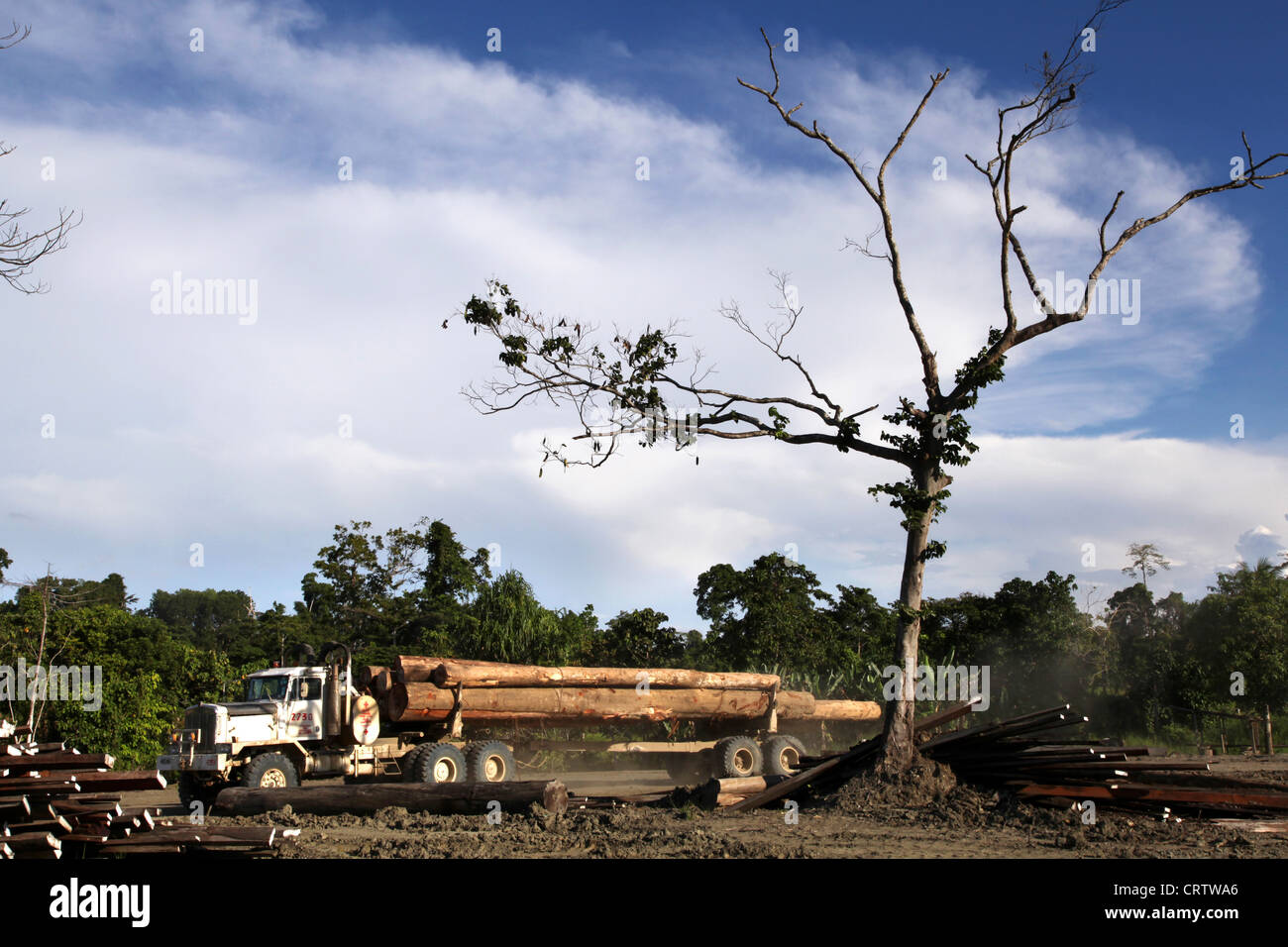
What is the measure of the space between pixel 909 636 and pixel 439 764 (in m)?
7.79

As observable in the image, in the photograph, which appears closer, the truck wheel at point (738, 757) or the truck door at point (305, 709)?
the truck door at point (305, 709)

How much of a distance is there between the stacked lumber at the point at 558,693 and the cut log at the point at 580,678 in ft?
0.06

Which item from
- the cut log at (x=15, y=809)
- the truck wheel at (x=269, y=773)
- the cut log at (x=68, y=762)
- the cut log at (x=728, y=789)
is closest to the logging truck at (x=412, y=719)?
the truck wheel at (x=269, y=773)

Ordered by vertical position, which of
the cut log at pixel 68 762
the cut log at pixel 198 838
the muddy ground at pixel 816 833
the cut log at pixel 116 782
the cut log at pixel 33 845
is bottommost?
the muddy ground at pixel 816 833

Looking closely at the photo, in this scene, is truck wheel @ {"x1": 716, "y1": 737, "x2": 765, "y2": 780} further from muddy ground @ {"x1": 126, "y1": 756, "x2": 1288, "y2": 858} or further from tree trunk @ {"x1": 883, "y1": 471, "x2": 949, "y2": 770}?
tree trunk @ {"x1": 883, "y1": 471, "x2": 949, "y2": 770}

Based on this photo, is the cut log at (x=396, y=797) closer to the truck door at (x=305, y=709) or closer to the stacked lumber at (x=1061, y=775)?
the truck door at (x=305, y=709)

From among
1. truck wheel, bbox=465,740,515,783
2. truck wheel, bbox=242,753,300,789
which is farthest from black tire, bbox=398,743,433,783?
truck wheel, bbox=242,753,300,789

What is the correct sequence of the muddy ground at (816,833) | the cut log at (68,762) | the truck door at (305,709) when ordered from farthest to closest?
the truck door at (305,709) → the muddy ground at (816,833) → the cut log at (68,762)

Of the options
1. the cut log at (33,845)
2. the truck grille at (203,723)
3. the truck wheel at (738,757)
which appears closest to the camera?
the cut log at (33,845)

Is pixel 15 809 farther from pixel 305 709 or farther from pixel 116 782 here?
pixel 305 709

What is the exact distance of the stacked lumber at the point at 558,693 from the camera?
15.9 meters

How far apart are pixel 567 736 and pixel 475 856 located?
10.5 meters

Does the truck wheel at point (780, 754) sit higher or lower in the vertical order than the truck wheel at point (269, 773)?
lower

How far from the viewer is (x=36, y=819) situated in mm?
7746
